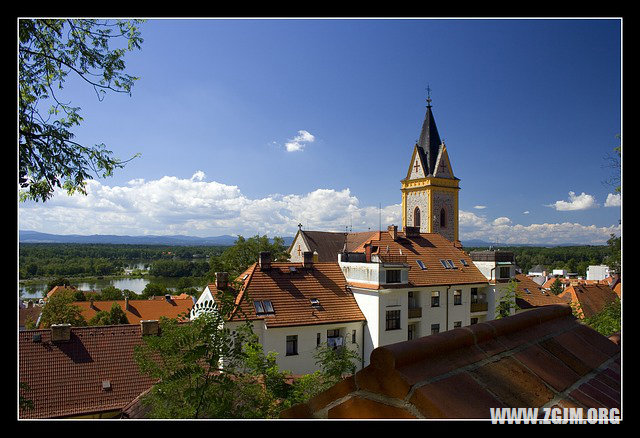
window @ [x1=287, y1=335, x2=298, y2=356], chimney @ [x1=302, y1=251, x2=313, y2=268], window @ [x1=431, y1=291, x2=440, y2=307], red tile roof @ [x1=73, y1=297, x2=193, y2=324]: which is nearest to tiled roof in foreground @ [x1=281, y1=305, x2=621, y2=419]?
window @ [x1=287, y1=335, x2=298, y2=356]

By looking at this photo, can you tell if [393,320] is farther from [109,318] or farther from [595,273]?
[595,273]

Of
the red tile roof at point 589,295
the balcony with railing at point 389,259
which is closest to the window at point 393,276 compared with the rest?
the balcony with railing at point 389,259

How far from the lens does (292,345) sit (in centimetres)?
1883

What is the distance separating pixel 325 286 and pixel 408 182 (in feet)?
96.2

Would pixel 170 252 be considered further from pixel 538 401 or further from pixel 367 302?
pixel 538 401

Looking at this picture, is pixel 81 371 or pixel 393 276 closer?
pixel 81 371

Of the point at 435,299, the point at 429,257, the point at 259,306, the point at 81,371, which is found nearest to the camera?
the point at 81,371

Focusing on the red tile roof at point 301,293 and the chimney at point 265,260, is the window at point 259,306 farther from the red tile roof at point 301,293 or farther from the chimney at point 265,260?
the chimney at point 265,260

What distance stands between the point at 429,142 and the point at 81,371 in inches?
1672

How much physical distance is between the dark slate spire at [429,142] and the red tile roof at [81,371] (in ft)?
127

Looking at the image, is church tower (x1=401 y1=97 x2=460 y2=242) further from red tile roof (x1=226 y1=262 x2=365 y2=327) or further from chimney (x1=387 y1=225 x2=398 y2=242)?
red tile roof (x1=226 y1=262 x2=365 y2=327)

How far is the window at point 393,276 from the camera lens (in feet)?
70.2

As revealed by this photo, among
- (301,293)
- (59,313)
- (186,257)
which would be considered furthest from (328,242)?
Answer: (186,257)

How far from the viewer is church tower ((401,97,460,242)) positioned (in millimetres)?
45688
